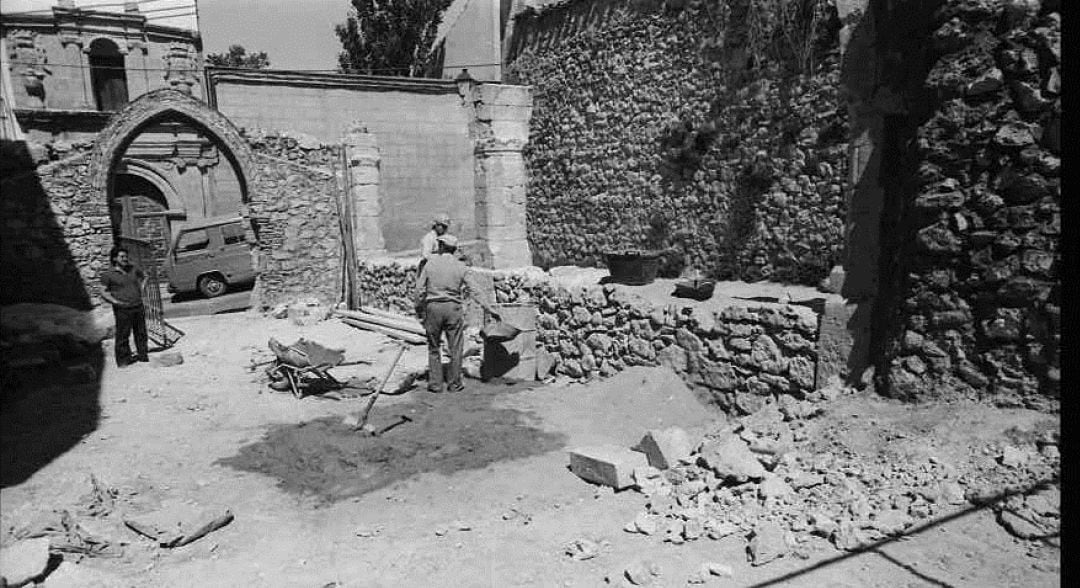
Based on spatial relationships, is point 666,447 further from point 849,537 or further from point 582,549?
point 849,537

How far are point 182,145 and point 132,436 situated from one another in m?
18.5

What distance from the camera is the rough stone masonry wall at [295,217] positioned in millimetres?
13656

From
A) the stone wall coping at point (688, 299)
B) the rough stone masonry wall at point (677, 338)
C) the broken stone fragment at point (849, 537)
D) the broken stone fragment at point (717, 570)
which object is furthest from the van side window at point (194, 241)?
the broken stone fragment at point (849, 537)

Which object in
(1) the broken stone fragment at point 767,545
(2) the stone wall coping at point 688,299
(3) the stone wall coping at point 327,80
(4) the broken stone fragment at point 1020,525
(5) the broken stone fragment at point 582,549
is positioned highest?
(3) the stone wall coping at point 327,80

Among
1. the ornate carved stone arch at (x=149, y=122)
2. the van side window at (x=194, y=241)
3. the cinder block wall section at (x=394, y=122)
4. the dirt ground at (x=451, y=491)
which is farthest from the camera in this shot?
the van side window at (x=194, y=241)

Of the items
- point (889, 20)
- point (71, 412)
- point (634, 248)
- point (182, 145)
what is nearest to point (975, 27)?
point (889, 20)

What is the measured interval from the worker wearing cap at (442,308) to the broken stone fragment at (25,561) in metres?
4.16

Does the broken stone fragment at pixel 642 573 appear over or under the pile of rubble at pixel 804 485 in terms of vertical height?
under

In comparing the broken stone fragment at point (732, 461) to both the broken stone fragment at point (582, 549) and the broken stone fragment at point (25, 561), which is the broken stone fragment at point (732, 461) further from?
the broken stone fragment at point (25, 561)

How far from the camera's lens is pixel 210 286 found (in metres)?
16.0

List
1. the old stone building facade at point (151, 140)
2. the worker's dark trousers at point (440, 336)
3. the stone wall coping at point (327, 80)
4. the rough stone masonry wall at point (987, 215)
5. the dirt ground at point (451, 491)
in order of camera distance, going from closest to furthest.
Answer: the dirt ground at point (451, 491), the rough stone masonry wall at point (987, 215), the worker's dark trousers at point (440, 336), the stone wall coping at point (327, 80), the old stone building facade at point (151, 140)

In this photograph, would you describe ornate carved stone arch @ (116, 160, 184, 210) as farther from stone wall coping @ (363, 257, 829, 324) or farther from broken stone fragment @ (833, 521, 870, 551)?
broken stone fragment @ (833, 521, 870, 551)

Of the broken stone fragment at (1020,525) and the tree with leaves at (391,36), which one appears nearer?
the broken stone fragment at (1020,525)

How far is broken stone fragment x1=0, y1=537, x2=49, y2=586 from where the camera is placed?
3.51 m
